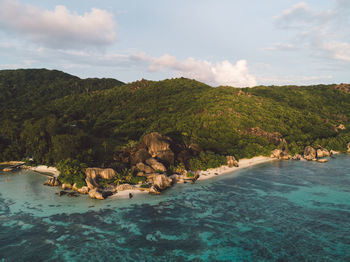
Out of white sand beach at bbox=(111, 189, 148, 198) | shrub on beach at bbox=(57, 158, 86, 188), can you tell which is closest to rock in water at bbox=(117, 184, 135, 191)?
white sand beach at bbox=(111, 189, 148, 198)

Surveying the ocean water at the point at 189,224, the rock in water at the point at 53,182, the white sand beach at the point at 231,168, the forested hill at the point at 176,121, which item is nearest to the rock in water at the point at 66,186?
the ocean water at the point at 189,224

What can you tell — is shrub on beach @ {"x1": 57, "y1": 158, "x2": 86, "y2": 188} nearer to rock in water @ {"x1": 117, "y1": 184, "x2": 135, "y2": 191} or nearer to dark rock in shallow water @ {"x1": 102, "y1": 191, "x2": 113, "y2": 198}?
dark rock in shallow water @ {"x1": 102, "y1": 191, "x2": 113, "y2": 198}

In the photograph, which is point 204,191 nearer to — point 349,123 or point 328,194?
point 328,194

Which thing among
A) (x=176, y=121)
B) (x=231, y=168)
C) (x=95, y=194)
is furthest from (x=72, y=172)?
(x=176, y=121)

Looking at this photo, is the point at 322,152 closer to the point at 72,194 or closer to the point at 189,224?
the point at 189,224

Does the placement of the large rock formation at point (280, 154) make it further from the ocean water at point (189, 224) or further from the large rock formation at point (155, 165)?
the large rock formation at point (155, 165)
